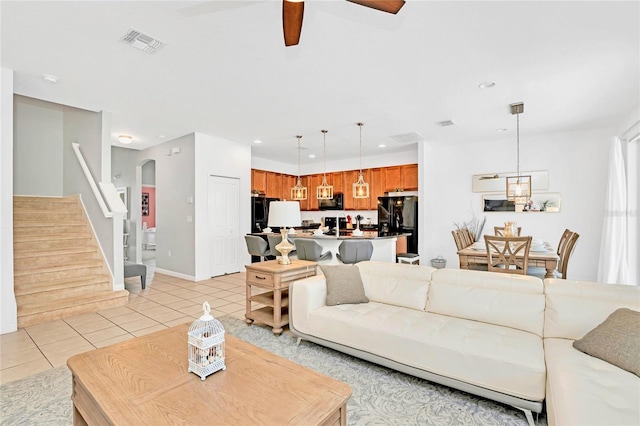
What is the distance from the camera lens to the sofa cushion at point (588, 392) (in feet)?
4.22

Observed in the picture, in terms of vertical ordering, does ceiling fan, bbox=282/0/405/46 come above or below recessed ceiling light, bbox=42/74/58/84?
below

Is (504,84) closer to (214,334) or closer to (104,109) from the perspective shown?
(214,334)

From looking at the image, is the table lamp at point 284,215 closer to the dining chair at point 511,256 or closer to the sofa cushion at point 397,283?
the sofa cushion at point 397,283

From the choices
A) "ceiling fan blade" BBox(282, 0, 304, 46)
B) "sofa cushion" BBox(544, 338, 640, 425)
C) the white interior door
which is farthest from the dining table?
the white interior door

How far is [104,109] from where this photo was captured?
176 inches

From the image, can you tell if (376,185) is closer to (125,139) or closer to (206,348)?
(125,139)

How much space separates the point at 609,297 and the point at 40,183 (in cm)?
849

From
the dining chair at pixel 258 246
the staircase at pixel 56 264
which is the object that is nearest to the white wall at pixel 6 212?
the staircase at pixel 56 264

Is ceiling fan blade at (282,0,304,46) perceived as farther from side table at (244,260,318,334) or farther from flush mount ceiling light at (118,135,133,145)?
flush mount ceiling light at (118,135,133,145)

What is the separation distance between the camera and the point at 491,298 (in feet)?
7.98

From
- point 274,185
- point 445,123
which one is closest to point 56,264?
point 274,185

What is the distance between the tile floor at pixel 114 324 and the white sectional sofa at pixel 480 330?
5.80ft

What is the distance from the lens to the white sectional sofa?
5.26 ft

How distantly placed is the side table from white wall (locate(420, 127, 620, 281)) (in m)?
3.87
